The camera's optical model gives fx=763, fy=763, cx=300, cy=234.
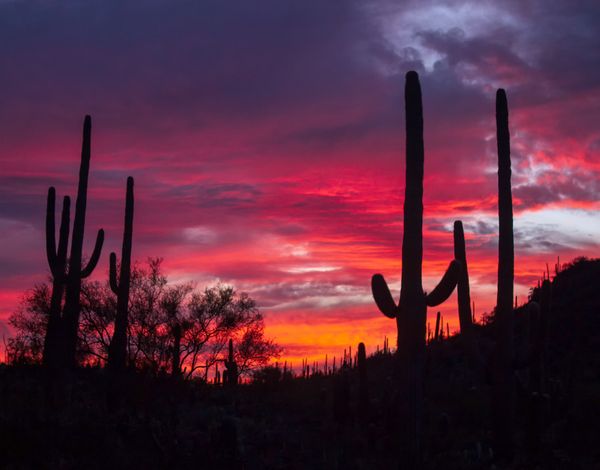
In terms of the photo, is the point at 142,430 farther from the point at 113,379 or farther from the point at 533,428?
the point at 533,428

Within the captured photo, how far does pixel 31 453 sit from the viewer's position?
14.4 m

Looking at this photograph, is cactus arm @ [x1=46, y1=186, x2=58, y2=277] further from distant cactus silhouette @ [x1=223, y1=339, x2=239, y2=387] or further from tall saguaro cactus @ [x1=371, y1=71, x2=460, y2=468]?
distant cactus silhouette @ [x1=223, y1=339, x2=239, y2=387]

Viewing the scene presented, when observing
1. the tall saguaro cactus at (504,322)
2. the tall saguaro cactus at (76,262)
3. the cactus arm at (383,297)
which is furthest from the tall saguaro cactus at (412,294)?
the tall saguaro cactus at (76,262)

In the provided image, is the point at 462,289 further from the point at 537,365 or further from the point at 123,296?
the point at 123,296

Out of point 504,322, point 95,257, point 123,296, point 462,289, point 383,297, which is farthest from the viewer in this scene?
point 123,296

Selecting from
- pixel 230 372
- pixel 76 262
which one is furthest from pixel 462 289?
pixel 230 372

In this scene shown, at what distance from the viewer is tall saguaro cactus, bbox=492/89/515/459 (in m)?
17.2

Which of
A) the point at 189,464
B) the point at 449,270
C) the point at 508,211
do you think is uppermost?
the point at 508,211

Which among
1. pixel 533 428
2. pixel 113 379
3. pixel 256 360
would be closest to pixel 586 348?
pixel 256 360

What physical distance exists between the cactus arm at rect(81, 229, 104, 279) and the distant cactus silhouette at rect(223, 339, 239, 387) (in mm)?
11467

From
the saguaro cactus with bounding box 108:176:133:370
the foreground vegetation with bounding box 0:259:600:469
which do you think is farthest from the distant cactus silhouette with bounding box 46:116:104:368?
the saguaro cactus with bounding box 108:176:133:370

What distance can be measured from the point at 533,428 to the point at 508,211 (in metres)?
4.87

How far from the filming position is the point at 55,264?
902 inches

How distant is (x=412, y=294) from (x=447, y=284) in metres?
0.67
